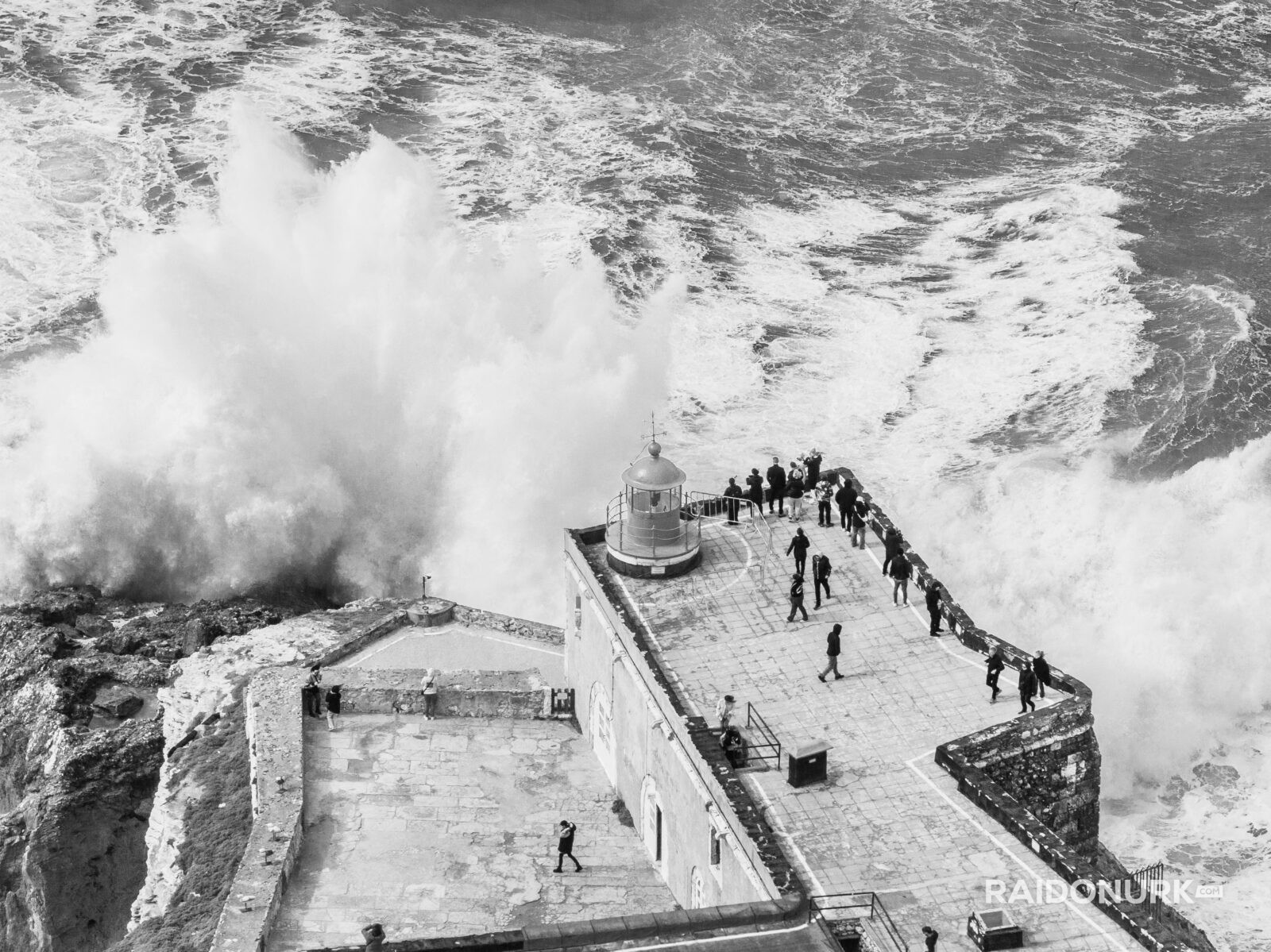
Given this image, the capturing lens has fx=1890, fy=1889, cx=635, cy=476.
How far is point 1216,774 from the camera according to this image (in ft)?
116

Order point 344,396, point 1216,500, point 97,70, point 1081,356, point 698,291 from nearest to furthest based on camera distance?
point 1216,500 < point 344,396 < point 1081,356 < point 698,291 < point 97,70

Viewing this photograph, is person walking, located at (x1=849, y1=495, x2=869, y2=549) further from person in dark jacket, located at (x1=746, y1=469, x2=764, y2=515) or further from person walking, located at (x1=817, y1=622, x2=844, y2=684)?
person walking, located at (x1=817, y1=622, x2=844, y2=684)

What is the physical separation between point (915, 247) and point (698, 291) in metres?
7.62

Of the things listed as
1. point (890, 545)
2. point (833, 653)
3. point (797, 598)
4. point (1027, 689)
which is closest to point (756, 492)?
point (890, 545)

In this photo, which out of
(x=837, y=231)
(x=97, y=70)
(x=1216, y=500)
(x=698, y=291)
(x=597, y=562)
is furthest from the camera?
(x=97, y=70)

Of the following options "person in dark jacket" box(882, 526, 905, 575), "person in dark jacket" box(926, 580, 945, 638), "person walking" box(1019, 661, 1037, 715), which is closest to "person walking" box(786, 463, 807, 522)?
"person in dark jacket" box(882, 526, 905, 575)

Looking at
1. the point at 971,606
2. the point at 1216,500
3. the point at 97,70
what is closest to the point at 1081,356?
the point at 1216,500

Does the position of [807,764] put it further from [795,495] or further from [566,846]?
[795,495]

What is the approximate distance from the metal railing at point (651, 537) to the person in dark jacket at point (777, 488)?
5.48 feet

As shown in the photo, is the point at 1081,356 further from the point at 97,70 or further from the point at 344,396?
the point at 97,70

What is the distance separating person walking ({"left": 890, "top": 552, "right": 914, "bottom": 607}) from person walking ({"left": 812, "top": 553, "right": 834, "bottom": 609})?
99cm

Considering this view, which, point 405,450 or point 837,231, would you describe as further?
point 837,231

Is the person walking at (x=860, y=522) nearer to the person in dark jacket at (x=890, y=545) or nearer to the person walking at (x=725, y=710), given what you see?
the person in dark jacket at (x=890, y=545)

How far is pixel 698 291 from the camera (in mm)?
55406
